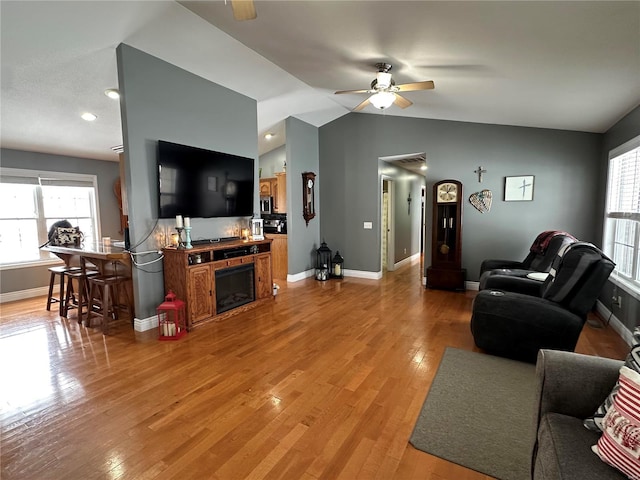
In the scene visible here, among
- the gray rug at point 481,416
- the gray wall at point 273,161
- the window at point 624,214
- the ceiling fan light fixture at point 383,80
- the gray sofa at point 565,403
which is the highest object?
the ceiling fan light fixture at point 383,80

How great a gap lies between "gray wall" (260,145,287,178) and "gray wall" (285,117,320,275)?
1.06 meters

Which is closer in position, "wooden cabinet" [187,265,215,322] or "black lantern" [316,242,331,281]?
"wooden cabinet" [187,265,215,322]

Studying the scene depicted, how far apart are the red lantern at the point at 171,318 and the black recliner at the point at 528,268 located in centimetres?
352

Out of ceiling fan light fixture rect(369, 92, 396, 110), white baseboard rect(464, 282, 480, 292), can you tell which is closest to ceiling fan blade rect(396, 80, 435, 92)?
ceiling fan light fixture rect(369, 92, 396, 110)

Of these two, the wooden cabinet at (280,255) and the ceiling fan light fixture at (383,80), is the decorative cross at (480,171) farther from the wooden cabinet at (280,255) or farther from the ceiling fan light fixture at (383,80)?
the wooden cabinet at (280,255)

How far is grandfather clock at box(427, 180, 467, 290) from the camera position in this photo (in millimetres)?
5129

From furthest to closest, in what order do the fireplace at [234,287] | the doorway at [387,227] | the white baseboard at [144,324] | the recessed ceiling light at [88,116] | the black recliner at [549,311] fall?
the doorway at [387,227] < the recessed ceiling light at [88,116] < the fireplace at [234,287] < the white baseboard at [144,324] < the black recliner at [549,311]

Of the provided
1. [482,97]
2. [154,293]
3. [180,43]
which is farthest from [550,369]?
[180,43]

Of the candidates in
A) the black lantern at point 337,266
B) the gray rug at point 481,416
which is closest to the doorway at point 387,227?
the black lantern at point 337,266

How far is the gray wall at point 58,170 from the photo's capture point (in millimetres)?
4859

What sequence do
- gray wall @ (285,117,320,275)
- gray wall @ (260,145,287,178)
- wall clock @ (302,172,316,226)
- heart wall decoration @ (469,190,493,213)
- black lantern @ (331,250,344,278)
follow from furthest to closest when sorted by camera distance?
gray wall @ (260,145,287,178) → black lantern @ (331,250,344,278) → wall clock @ (302,172,316,226) → gray wall @ (285,117,320,275) → heart wall decoration @ (469,190,493,213)

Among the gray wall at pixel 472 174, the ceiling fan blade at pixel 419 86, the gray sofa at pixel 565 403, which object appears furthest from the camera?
the gray wall at pixel 472 174

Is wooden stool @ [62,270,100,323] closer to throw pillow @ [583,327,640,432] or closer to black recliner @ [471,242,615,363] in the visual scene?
black recliner @ [471,242,615,363]

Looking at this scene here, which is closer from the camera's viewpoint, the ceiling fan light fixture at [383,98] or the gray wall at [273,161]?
the ceiling fan light fixture at [383,98]
